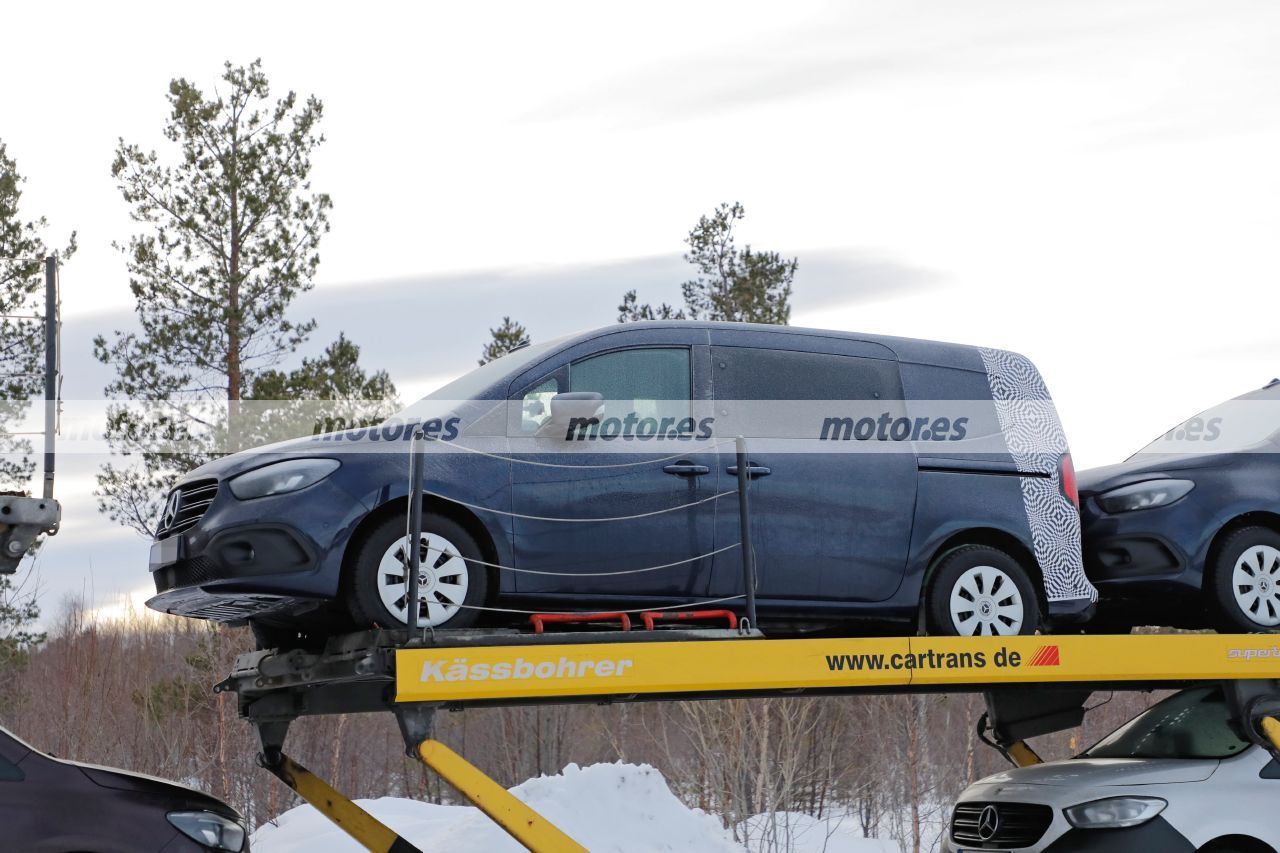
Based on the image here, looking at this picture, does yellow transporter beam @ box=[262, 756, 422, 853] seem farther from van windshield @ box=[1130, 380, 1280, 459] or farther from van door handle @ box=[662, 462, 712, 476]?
van windshield @ box=[1130, 380, 1280, 459]

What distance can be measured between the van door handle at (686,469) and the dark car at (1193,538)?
2.81 metres

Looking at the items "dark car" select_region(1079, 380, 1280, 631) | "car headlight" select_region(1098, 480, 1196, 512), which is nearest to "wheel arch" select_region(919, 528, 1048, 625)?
"dark car" select_region(1079, 380, 1280, 631)

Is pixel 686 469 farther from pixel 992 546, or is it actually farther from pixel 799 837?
pixel 799 837

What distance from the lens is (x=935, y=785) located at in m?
22.9

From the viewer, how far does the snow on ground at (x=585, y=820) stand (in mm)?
13984

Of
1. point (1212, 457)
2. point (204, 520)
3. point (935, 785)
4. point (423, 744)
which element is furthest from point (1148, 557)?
point (935, 785)

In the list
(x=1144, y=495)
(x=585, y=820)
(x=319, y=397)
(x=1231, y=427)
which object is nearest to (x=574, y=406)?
(x=1144, y=495)

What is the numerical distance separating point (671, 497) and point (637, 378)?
2.07 feet

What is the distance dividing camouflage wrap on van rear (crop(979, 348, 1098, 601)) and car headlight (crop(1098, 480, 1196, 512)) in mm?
450

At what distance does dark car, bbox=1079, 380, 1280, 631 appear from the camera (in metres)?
8.41

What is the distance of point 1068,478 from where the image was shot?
821 centimetres

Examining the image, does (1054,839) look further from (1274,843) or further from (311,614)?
(311,614)

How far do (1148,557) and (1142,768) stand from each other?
1238 millimetres

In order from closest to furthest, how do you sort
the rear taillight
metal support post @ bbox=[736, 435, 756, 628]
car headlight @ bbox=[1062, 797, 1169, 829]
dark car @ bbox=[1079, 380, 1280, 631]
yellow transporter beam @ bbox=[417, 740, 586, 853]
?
yellow transporter beam @ bbox=[417, 740, 586, 853] < metal support post @ bbox=[736, 435, 756, 628] < car headlight @ bbox=[1062, 797, 1169, 829] < the rear taillight < dark car @ bbox=[1079, 380, 1280, 631]
